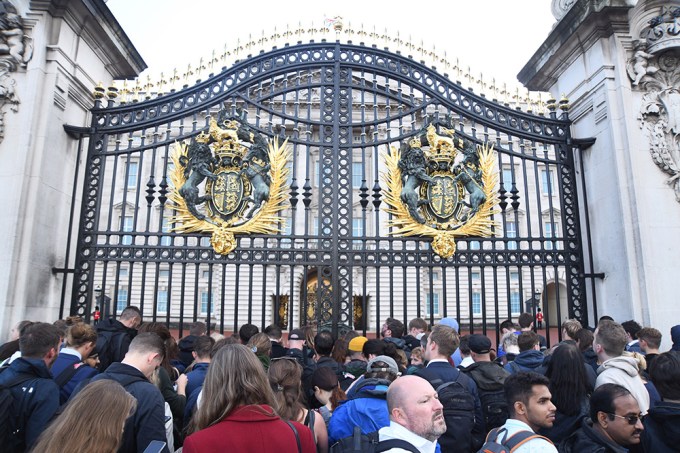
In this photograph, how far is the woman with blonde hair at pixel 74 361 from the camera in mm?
3953

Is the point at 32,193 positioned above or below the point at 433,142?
below

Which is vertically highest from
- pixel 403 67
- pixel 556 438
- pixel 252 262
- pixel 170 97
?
pixel 403 67

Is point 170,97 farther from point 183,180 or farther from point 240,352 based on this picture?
point 240,352

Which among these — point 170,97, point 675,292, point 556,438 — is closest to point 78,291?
point 170,97

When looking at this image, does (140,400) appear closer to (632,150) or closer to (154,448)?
(154,448)

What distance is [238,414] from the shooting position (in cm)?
258

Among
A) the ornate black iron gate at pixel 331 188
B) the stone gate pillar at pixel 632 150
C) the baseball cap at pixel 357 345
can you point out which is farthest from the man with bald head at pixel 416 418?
the stone gate pillar at pixel 632 150

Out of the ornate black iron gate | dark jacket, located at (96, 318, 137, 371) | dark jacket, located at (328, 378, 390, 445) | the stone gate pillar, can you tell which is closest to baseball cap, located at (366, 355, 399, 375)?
dark jacket, located at (328, 378, 390, 445)

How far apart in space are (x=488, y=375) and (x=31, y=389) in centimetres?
356

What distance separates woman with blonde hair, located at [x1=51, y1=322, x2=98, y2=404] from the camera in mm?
3953

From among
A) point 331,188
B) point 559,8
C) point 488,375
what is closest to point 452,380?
point 488,375

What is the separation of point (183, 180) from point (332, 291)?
342 centimetres

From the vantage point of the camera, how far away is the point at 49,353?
12.1 ft

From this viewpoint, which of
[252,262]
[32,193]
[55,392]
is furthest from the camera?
[252,262]
